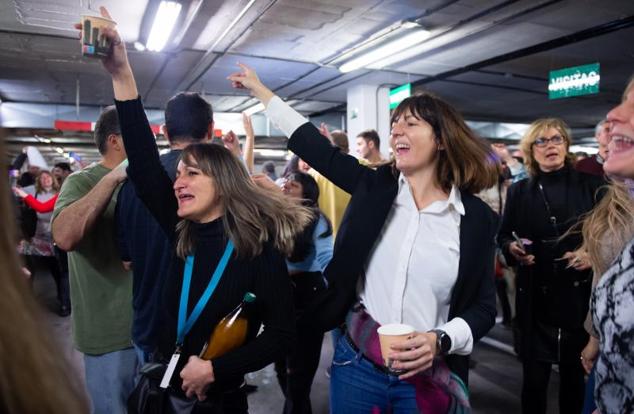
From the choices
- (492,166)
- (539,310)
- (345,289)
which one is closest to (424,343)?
(345,289)

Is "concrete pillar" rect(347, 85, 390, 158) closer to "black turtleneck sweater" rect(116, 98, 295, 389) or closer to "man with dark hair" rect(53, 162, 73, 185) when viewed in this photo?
"man with dark hair" rect(53, 162, 73, 185)

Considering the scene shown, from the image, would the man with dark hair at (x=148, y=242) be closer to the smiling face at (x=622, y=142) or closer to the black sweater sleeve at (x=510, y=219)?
the smiling face at (x=622, y=142)

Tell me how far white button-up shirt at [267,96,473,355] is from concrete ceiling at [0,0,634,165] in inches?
177

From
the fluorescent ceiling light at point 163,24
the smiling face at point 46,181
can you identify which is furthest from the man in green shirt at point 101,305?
the smiling face at point 46,181

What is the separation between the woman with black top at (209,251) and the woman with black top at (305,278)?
3.06ft

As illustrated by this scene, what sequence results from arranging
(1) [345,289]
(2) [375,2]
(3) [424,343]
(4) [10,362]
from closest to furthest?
(4) [10,362] < (3) [424,343] < (1) [345,289] < (2) [375,2]

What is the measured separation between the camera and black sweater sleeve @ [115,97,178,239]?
5.57ft

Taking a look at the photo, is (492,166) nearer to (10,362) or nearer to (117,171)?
(117,171)

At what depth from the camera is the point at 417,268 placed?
169cm

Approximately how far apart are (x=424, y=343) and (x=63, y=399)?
1143 millimetres

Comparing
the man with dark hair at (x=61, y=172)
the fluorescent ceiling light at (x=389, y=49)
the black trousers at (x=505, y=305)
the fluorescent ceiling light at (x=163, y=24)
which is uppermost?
the fluorescent ceiling light at (x=163, y=24)

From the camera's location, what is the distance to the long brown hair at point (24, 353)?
50 cm

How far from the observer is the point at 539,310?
2.82 m

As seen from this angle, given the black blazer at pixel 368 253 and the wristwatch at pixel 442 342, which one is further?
the black blazer at pixel 368 253
